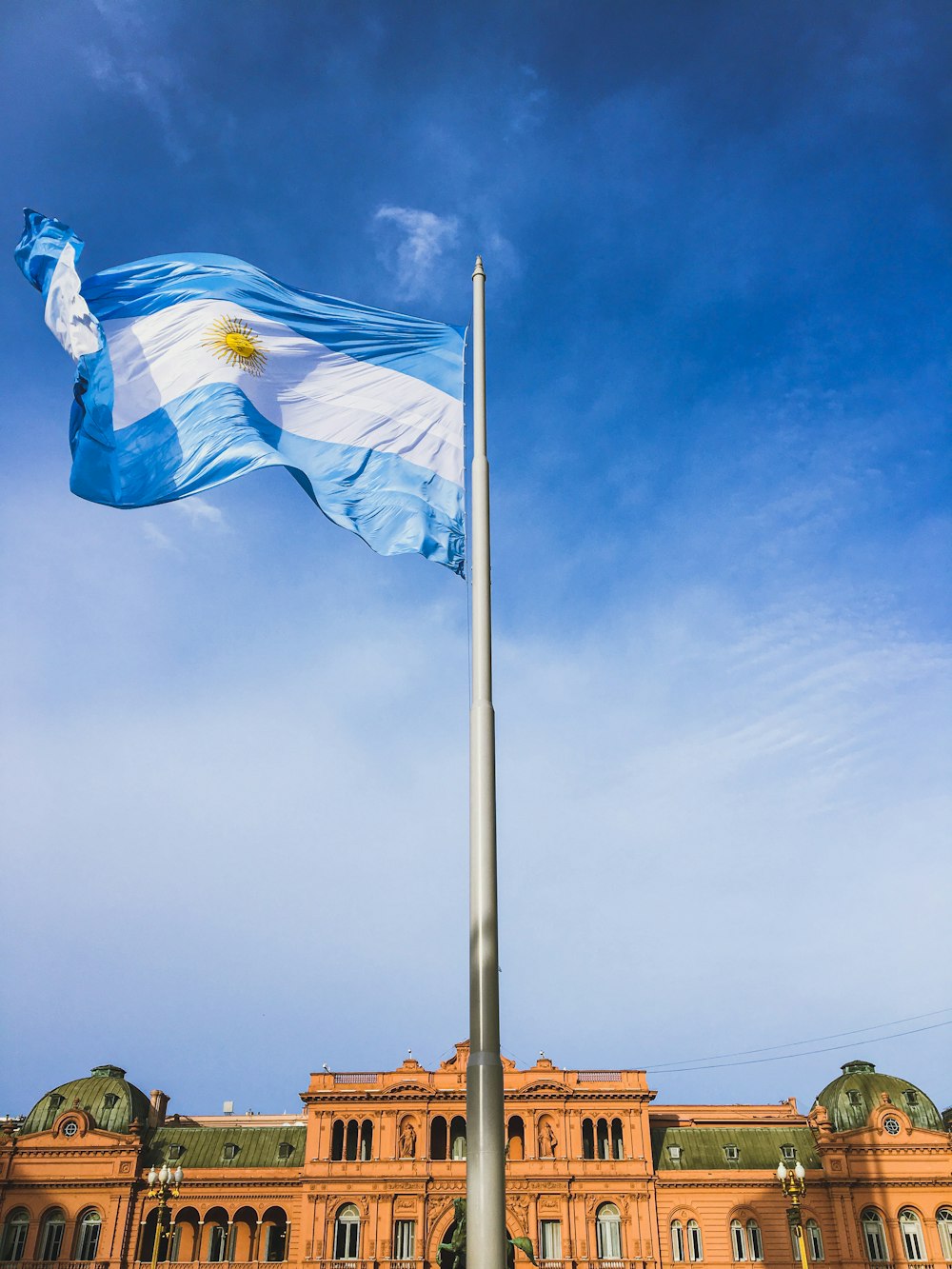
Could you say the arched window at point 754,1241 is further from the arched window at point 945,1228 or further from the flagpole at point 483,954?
the flagpole at point 483,954

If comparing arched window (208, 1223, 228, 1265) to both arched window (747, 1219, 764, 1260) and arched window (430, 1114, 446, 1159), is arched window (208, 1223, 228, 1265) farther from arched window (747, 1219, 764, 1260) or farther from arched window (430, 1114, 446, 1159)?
arched window (747, 1219, 764, 1260)

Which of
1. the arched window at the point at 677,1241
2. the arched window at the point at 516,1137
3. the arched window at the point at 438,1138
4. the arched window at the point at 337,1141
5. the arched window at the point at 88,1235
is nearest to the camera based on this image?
the arched window at the point at 677,1241

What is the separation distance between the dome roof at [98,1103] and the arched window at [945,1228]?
47934 mm

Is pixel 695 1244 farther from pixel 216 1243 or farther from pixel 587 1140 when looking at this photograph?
pixel 216 1243

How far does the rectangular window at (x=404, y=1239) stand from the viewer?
61.1m

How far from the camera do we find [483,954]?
442 inches

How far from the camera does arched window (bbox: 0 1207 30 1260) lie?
6294 centimetres

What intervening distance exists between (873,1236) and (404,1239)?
2716 cm

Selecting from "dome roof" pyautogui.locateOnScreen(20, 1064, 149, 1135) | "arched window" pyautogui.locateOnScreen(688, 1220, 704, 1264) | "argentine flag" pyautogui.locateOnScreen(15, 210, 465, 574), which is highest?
"dome roof" pyautogui.locateOnScreen(20, 1064, 149, 1135)

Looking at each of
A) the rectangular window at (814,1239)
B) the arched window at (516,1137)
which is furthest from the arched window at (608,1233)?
the rectangular window at (814,1239)

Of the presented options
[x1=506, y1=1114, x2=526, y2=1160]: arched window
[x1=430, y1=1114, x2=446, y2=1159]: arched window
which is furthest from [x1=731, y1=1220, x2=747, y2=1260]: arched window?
[x1=430, y1=1114, x2=446, y2=1159]: arched window

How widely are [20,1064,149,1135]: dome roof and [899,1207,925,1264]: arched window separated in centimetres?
4580

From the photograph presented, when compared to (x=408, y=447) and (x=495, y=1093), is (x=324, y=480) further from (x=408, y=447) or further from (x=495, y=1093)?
(x=495, y=1093)

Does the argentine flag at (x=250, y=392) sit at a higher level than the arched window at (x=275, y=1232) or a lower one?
higher
